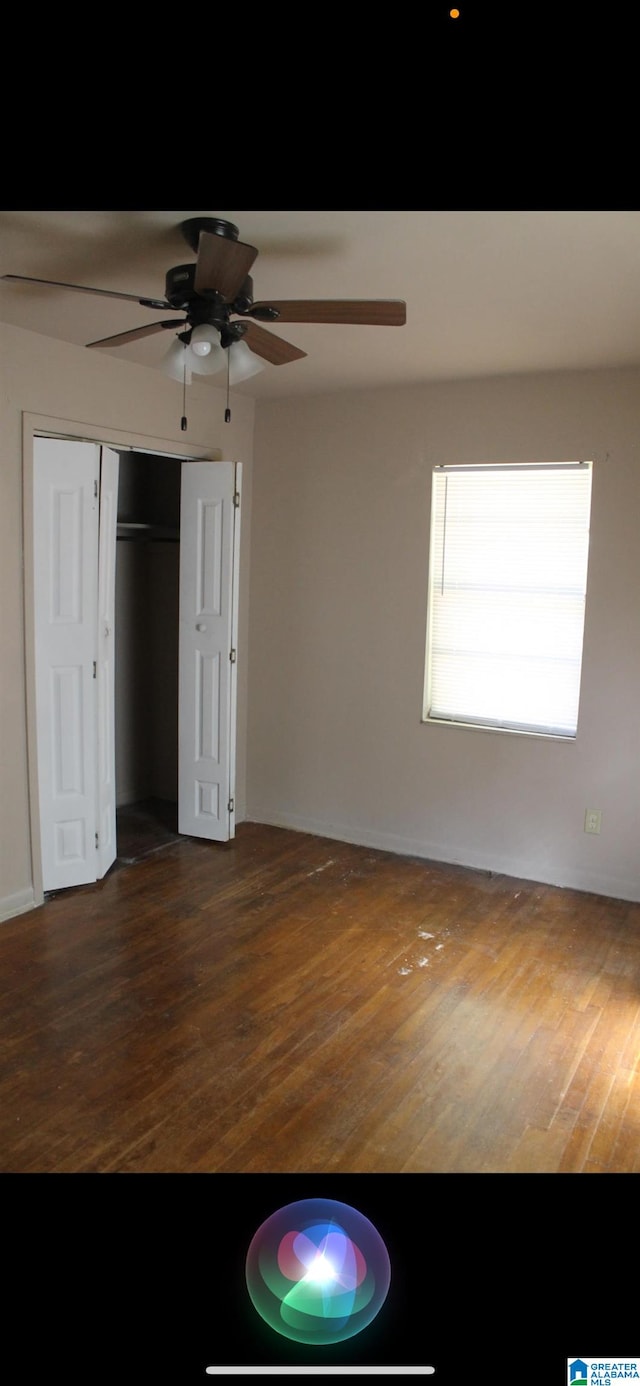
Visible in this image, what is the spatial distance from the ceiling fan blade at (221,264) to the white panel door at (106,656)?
5.80ft

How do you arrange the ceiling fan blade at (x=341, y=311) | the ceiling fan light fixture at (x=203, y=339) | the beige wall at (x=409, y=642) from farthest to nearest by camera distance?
the beige wall at (x=409, y=642) → the ceiling fan light fixture at (x=203, y=339) → the ceiling fan blade at (x=341, y=311)

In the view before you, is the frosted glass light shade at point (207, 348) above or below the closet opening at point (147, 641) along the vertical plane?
above

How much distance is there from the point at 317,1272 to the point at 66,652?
3.19m

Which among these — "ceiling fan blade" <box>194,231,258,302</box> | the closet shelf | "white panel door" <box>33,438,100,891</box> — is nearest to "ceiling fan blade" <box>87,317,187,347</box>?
"ceiling fan blade" <box>194,231,258,302</box>

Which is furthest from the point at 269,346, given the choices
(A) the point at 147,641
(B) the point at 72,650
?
(A) the point at 147,641

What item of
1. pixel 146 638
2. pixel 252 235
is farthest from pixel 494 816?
pixel 252 235

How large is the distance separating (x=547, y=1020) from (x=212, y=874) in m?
1.93

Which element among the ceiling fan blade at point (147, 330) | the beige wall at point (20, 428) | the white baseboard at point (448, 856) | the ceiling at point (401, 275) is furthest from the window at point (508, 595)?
the ceiling fan blade at point (147, 330)

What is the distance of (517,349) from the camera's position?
3.69 meters

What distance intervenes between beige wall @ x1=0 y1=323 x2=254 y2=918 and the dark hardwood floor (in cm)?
47

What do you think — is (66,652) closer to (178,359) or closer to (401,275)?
(178,359)

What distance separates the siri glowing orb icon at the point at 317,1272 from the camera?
1.17 m

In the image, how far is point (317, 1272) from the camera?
4.20 feet

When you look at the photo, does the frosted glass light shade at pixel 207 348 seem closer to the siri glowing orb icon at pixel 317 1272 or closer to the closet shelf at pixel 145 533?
the siri glowing orb icon at pixel 317 1272
